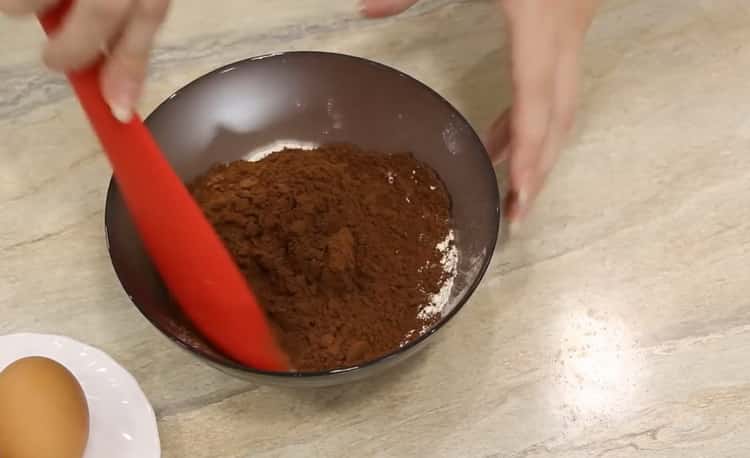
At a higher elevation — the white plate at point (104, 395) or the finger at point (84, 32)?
the finger at point (84, 32)

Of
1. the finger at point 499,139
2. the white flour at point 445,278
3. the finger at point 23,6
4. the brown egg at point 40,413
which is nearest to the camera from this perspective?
the finger at point 23,6

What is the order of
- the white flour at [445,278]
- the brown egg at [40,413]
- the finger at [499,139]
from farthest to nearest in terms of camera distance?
the finger at [499,139]
the white flour at [445,278]
the brown egg at [40,413]

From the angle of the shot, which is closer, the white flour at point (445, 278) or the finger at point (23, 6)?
the finger at point (23, 6)

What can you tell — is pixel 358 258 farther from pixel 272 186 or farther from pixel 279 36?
pixel 279 36

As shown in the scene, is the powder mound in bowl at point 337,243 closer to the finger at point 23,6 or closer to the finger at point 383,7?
the finger at point 383,7

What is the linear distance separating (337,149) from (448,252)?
17 centimetres

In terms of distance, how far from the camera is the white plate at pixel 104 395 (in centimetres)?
70

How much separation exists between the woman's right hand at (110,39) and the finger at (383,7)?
0.42 meters

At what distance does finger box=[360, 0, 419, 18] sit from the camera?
2.94 ft

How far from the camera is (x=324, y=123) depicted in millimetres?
889

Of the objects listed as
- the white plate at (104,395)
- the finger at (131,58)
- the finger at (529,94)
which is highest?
the finger at (131,58)

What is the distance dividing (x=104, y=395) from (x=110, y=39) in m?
0.36

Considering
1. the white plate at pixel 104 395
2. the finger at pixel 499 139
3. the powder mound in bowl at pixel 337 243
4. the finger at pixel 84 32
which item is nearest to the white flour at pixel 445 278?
the powder mound in bowl at pixel 337 243

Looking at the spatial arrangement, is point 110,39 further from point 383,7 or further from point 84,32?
point 383,7
